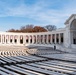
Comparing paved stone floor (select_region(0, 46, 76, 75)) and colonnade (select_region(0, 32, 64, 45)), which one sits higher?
colonnade (select_region(0, 32, 64, 45))

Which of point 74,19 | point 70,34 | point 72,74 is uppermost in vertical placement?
point 74,19

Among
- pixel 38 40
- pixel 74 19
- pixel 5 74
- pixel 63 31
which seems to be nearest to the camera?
pixel 5 74

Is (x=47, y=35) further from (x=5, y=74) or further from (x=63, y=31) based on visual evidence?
(x=5, y=74)

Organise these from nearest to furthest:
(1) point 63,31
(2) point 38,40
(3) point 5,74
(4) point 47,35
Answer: (3) point 5,74 → (1) point 63,31 → (4) point 47,35 → (2) point 38,40

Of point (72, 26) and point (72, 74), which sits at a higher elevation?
point (72, 26)

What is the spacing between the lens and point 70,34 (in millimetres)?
41062

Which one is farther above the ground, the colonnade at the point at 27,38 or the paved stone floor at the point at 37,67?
the colonnade at the point at 27,38

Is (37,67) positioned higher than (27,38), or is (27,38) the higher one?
(27,38)

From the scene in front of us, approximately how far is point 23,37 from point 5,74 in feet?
157

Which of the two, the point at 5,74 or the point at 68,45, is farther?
the point at 68,45

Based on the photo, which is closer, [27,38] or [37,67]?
[37,67]

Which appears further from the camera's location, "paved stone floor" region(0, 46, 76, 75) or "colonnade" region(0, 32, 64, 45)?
"colonnade" region(0, 32, 64, 45)

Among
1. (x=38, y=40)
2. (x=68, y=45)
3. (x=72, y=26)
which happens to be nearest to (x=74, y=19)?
(x=72, y=26)

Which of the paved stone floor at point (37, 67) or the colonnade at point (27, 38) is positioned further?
the colonnade at point (27, 38)
